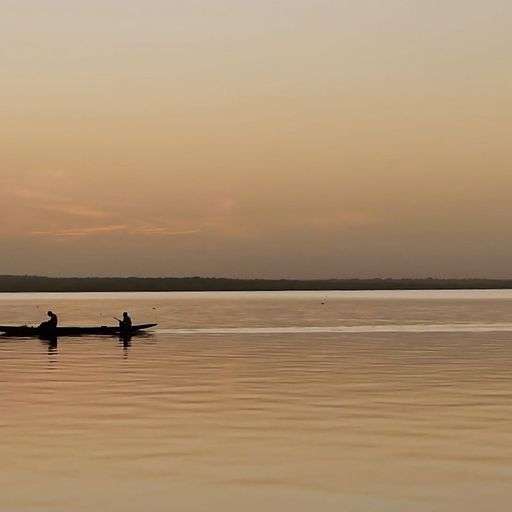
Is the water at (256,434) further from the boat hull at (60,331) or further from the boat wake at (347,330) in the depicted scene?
the boat wake at (347,330)

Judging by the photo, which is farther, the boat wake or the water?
the boat wake

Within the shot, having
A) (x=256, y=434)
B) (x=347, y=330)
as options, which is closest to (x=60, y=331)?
(x=347, y=330)

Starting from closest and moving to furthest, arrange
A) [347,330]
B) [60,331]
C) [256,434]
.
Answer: [256,434]
[60,331]
[347,330]

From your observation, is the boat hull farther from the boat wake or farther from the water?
the water

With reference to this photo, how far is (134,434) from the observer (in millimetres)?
25234

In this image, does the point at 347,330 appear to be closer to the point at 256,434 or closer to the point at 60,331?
the point at 60,331

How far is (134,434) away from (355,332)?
179ft

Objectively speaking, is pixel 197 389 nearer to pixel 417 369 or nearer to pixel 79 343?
pixel 417 369

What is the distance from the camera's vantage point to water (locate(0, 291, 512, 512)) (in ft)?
60.9

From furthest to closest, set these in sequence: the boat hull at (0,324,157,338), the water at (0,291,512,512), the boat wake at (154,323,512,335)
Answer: the boat wake at (154,323,512,335), the boat hull at (0,324,157,338), the water at (0,291,512,512)

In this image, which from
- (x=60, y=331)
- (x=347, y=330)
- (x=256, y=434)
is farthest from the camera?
(x=347, y=330)

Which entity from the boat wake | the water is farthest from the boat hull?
the water

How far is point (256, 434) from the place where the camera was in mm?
25312

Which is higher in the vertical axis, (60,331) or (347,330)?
(60,331)
